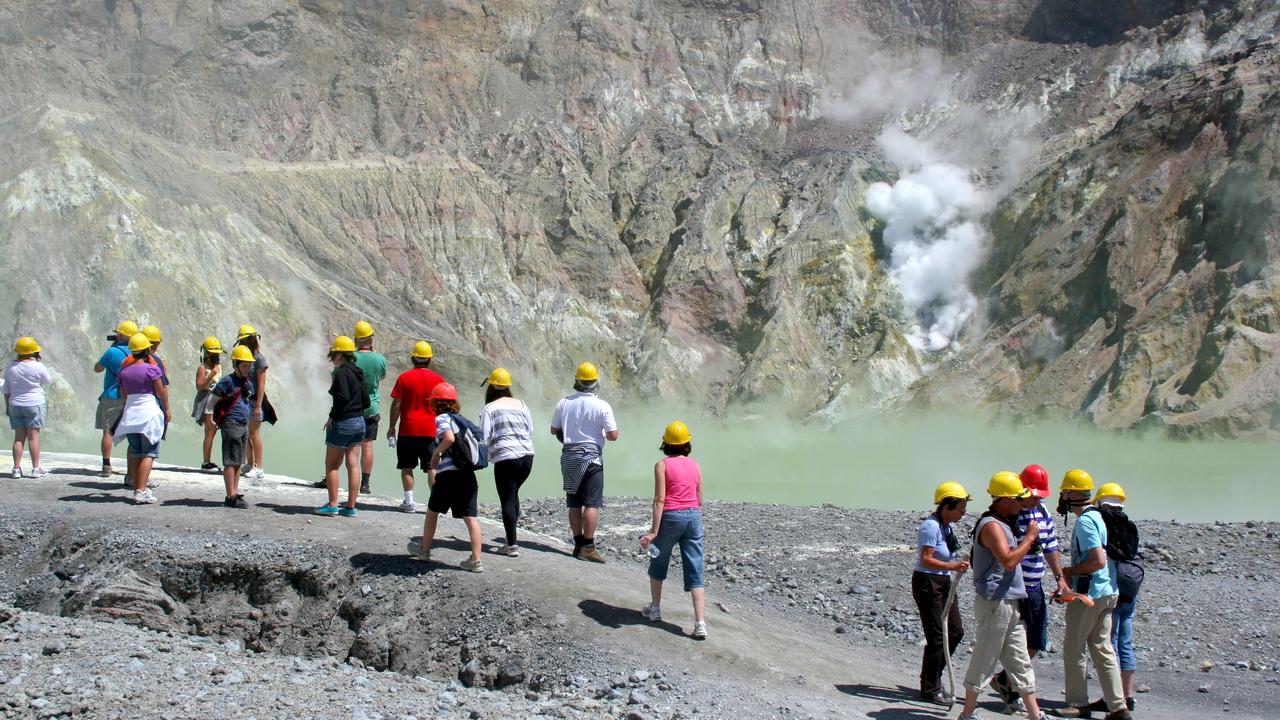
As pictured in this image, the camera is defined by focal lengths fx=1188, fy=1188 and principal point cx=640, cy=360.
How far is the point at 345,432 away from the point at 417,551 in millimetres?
1733

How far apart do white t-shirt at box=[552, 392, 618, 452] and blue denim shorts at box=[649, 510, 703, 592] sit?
1.77 m

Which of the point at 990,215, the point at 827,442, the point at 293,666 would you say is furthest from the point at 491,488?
the point at 990,215

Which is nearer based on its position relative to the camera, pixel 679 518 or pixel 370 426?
pixel 679 518

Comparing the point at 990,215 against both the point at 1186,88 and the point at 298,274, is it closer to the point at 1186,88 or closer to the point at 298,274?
the point at 1186,88

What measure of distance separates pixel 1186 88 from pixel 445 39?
4192 cm

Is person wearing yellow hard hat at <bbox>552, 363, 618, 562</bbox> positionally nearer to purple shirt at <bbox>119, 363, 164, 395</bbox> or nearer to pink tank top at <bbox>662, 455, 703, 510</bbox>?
pink tank top at <bbox>662, 455, 703, 510</bbox>

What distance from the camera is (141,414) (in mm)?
11805

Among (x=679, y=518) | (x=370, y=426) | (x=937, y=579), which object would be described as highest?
(x=370, y=426)

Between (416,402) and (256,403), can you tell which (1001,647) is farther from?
(256,403)

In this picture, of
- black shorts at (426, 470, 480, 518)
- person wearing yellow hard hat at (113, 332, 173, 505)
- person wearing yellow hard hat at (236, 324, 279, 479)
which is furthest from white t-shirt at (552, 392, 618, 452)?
person wearing yellow hard hat at (113, 332, 173, 505)

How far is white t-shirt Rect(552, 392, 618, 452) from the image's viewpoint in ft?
35.4

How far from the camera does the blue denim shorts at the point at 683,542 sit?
912 centimetres

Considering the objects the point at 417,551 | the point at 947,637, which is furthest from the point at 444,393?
the point at 947,637

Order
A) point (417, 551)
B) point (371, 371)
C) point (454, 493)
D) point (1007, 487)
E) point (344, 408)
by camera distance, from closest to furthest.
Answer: point (1007, 487), point (454, 493), point (417, 551), point (344, 408), point (371, 371)
